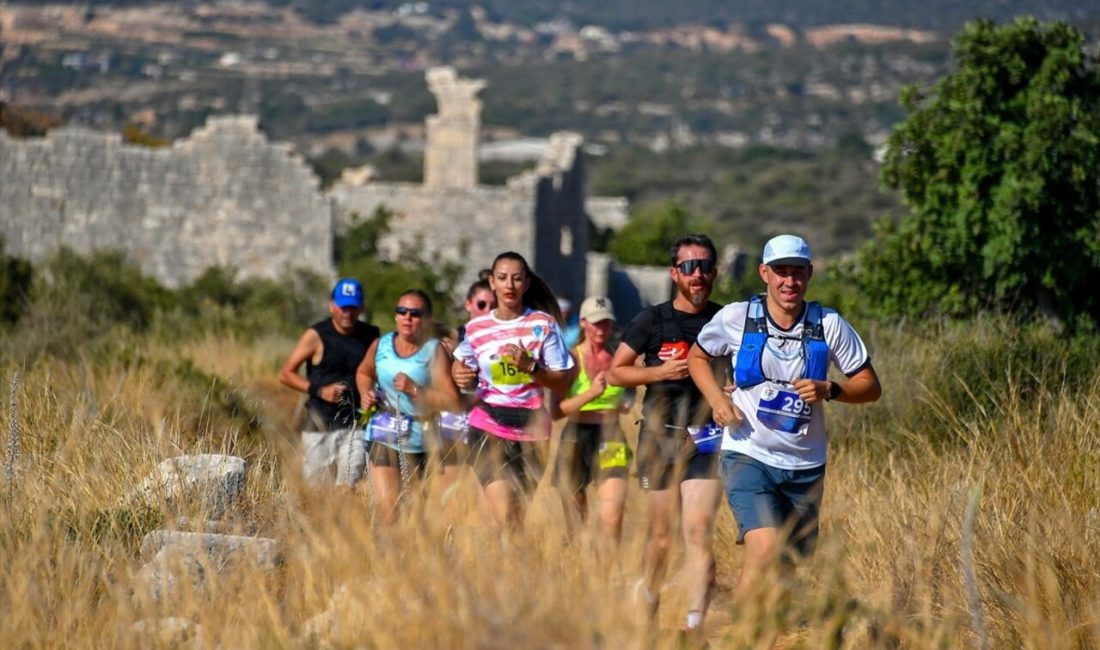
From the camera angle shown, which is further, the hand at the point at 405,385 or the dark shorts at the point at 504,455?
the hand at the point at 405,385

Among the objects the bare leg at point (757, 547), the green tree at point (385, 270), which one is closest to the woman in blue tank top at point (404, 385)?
the bare leg at point (757, 547)

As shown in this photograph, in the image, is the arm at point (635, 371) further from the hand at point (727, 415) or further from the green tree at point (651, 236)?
the green tree at point (651, 236)

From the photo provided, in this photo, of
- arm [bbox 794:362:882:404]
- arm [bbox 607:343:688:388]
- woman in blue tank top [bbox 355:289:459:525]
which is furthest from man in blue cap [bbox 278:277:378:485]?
arm [bbox 794:362:882:404]

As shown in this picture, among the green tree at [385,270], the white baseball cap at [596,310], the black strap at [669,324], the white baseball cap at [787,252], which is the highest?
the white baseball cap at [787,252]

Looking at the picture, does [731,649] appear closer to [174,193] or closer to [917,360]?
[917,360]

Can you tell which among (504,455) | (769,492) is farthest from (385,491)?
(769,492)

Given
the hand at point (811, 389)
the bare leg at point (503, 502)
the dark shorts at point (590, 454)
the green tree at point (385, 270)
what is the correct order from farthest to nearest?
1. the green tree at point (385, 270)
2. the dark shorts at point (590, 454)
3. the hand at point (811, 389)
4. the bare leg at point (503, 502)

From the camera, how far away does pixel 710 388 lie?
637 centimetres

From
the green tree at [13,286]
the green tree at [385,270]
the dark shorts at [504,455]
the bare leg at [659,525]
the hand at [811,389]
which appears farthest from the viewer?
the green tree at [385,270]

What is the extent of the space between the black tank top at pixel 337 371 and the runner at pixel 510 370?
150 cm

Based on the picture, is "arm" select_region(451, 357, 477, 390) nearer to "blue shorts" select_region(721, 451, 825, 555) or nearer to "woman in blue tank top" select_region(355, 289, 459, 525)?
"woman in blue tank top" select_region(355, 289, 459, 525)

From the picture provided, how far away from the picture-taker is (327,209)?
2492cm

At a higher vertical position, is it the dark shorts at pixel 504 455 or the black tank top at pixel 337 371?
the dark shorts at pixel 504 455

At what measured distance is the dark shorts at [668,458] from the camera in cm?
680
